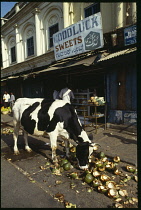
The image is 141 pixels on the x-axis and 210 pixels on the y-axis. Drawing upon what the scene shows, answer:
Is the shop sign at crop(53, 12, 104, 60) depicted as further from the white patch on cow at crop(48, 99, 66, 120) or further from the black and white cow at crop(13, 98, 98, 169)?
the black and white cow at crop(13, 98, 98, 169)

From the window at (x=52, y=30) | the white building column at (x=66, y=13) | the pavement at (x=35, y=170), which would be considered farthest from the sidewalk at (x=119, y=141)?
the window at (x=52, y=30)

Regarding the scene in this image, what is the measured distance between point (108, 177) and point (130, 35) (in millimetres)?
6861

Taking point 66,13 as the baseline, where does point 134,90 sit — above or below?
below

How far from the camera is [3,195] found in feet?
11.5

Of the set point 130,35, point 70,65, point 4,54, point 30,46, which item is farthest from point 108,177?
point 4,54

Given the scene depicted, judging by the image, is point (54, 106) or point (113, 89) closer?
point (54, 106)

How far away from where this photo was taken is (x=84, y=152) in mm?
3963

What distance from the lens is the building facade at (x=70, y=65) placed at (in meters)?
7.66

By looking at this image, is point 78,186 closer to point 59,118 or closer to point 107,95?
point 59,118

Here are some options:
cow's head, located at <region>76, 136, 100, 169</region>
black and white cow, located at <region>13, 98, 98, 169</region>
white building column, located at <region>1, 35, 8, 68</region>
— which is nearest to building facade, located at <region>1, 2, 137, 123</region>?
white building column, located at <region>1, 35, 8, 68</region>

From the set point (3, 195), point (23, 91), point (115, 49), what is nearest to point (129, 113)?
point (115, 49)

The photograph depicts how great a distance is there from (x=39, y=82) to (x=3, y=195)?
11.6m

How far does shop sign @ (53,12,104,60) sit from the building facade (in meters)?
0.58

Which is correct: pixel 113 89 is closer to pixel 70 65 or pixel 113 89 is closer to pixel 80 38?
pixel 70 65
